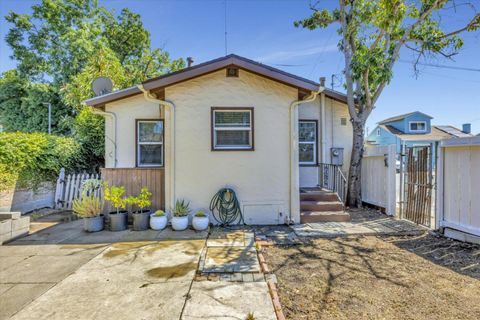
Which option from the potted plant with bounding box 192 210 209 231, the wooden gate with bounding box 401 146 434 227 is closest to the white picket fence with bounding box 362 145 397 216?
the wooden gate with bounding box 401 146 434 227

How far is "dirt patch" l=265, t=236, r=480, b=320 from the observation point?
2887 millimetres

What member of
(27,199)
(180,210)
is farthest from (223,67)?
(27,199)

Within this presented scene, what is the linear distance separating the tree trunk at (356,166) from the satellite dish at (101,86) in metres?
8.17

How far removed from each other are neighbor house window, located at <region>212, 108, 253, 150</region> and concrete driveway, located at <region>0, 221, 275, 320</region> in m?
2.55

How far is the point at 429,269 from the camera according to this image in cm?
394

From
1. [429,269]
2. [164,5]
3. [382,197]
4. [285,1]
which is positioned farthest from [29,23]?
[429,269]

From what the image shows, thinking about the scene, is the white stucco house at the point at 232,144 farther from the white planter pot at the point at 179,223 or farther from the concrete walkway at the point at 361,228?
the concrete walkway at the point at 361,228

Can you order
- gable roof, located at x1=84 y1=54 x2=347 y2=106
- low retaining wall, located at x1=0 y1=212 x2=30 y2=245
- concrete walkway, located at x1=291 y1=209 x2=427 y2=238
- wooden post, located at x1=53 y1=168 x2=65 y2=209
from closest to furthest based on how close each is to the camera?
low retaining wall, located at x1=0 y1=212 x2=30 y2=245 < concrete walkway, located at x1=291 y1=209 x2=427 y2=238 < gable roof, located at x1=84 y1=54 x2=347 y2=106 < wooden post, located at x1=53 y1=168 x2=65 y2=209

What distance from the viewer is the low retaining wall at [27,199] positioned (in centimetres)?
727

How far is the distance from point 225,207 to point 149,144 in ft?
11.8

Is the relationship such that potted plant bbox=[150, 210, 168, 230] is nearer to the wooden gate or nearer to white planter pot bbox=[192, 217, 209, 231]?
white planter pot bbox=[192, 217, 209, 231]

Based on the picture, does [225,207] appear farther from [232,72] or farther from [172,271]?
[232,72]

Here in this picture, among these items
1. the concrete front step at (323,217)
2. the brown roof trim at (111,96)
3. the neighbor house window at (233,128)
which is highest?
the brown roof trim at (111,96)

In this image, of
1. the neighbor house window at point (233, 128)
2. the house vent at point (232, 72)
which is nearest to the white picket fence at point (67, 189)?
the neighbor house window at point (233, 128)
